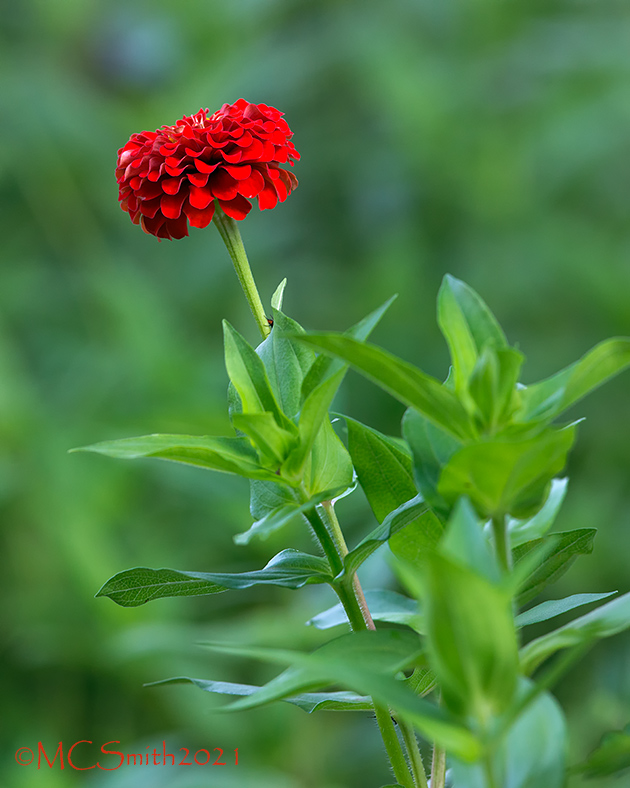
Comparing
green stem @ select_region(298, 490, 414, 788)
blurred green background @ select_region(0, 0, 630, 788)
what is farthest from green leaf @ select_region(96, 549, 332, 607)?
blurred green background @ select_region(0, 0, 630, 788)

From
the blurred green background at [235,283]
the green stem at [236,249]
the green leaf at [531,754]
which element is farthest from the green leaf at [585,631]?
the blurred green background at [235,283]

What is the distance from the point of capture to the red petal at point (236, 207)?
1.13 feet

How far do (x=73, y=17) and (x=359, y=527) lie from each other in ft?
3.13

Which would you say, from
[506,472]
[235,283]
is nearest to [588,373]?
[506,472]

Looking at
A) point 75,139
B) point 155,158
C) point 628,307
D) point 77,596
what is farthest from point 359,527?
point 155,158

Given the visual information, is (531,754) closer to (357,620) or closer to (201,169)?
(357,620)

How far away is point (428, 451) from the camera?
229 mm

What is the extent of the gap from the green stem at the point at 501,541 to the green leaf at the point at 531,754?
4 cm

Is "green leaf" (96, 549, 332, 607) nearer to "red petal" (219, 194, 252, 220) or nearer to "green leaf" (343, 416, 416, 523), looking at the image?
"green leaf" (343, 416, 416, 523)

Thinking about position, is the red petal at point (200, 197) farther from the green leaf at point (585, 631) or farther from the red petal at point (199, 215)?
the green leaf at point (585, 631)

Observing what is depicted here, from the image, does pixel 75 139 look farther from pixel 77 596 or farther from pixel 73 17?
pixel 77 596

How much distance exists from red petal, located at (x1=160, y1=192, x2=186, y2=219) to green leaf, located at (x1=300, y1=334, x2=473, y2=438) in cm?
15

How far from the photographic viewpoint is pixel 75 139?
4.25 ft

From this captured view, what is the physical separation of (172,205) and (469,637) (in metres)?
0.21
